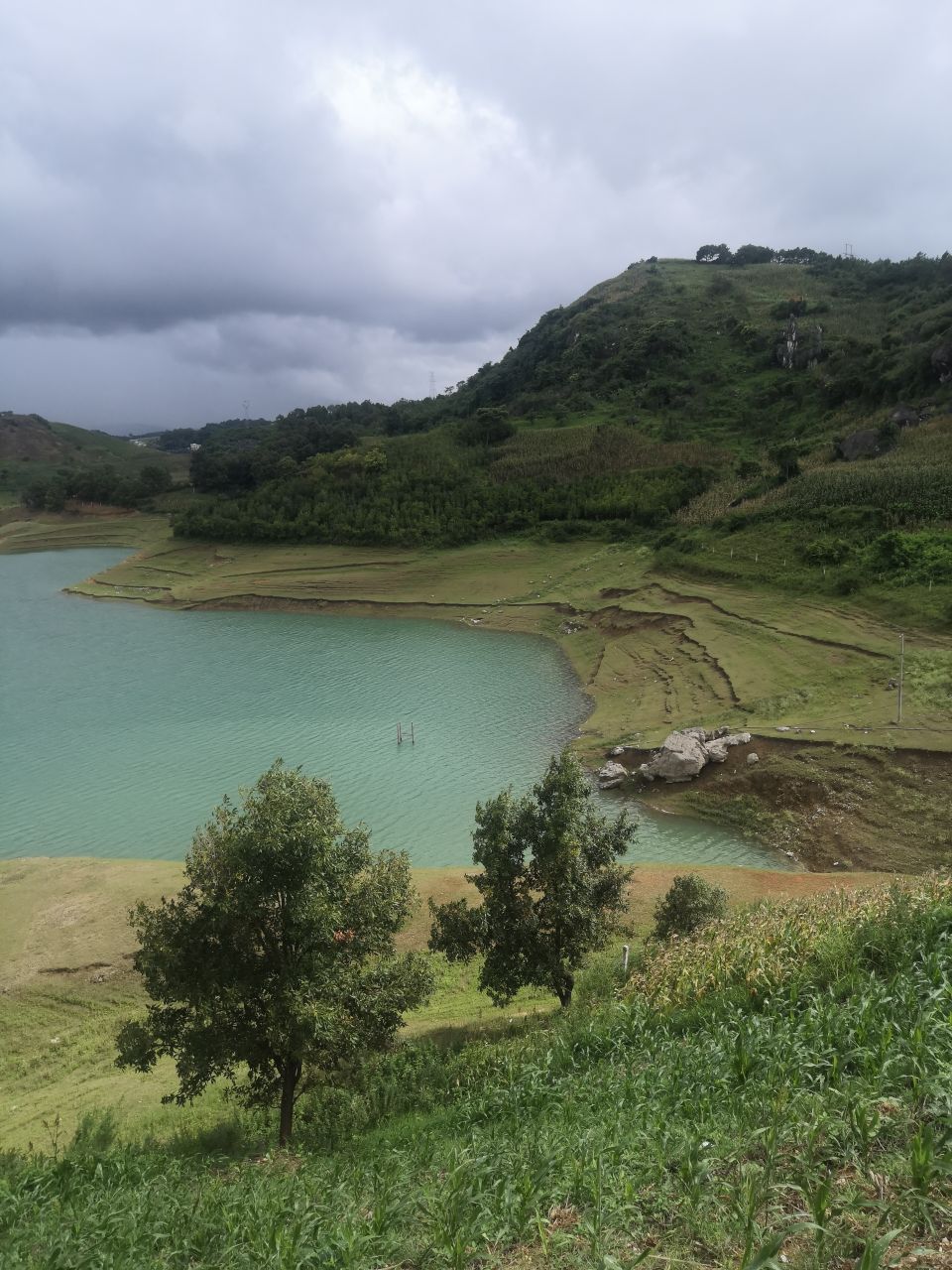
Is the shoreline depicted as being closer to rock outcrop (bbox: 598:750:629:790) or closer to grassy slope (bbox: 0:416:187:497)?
rock outcrop (bbox: 598:750:629:790)

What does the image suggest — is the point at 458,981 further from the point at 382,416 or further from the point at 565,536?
the point at 382,416

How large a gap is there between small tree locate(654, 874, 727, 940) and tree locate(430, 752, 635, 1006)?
6.35 feet

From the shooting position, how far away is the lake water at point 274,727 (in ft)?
75.4

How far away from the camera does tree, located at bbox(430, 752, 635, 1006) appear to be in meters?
12.0

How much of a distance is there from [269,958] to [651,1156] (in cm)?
607

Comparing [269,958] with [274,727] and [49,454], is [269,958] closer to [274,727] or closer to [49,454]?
[274,727]

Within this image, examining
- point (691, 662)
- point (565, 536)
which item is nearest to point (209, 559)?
point (565, 536)

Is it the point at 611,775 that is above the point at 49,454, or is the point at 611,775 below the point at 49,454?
below

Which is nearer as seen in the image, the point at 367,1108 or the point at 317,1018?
the point at 317,1018

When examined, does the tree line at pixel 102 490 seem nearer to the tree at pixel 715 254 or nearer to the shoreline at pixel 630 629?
the shoreline at pixel 630 629

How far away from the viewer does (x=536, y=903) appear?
1240cm

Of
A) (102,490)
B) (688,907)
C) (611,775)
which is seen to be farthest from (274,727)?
(102,490)

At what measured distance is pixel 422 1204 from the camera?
501 centimetres

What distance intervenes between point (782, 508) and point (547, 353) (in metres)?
81.1
